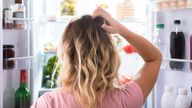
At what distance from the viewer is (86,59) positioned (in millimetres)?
991

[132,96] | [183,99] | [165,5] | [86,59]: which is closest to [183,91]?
[183,99]

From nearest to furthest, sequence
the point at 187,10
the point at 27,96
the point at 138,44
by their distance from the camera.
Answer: the point at 138,44 < the point at 187,10 < the point at 27,96

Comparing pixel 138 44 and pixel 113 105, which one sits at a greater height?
pixel 138 44

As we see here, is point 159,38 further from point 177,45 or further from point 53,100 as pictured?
point 53,100

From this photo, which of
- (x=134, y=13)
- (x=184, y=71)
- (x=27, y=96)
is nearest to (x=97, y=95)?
(x=184, y=71)

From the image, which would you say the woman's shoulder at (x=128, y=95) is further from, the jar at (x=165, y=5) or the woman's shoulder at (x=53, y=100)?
the jar at (x=165, y=5)

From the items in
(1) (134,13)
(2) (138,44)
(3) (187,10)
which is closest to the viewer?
(2) (138,44)

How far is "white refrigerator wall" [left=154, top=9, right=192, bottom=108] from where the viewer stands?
1763mm

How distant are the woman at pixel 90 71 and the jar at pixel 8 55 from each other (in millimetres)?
827

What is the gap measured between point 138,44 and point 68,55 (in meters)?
0.27

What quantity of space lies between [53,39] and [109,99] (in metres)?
1.36

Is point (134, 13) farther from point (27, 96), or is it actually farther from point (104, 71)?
point (104, 71)

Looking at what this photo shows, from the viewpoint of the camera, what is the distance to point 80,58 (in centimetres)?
98

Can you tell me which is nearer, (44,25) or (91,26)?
(91,26)
